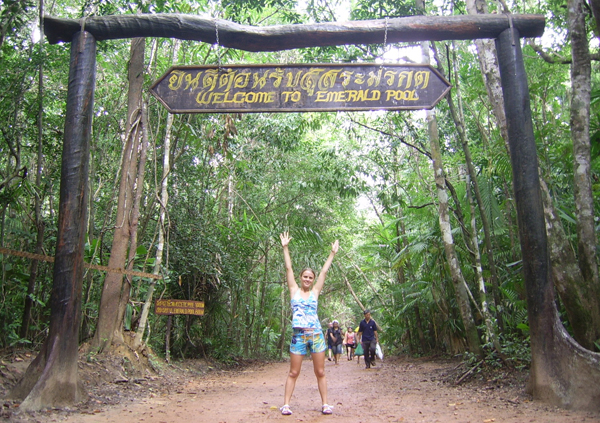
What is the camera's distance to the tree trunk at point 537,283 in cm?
453

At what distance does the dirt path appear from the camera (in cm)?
453

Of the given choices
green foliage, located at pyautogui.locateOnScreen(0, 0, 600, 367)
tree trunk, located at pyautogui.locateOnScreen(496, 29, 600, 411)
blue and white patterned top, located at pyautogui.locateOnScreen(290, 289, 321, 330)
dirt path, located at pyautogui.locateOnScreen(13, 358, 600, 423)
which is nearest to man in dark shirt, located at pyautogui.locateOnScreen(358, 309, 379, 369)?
green foliage, located at pyautogui.locateOnScreen(0, 0, 600, 367)

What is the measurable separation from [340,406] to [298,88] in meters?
3.80

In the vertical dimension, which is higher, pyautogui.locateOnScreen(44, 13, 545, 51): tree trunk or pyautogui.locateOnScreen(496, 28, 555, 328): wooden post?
pyautogui.locateOnScreen(44, 13, 545, 51): tree trunk

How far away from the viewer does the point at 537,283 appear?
4.95 meters

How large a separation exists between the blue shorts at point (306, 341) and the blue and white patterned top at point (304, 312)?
0.17 ft

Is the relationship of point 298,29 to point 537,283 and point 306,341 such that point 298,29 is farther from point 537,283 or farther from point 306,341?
point 537,283

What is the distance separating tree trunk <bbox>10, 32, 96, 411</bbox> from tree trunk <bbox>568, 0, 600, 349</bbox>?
550 centimetres

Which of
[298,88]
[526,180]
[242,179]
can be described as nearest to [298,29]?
[298,88]

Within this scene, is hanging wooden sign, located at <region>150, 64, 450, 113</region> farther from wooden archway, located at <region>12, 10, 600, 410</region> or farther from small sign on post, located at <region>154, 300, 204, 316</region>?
small sign on post, located at <region>154, 300, 204, 316</region>

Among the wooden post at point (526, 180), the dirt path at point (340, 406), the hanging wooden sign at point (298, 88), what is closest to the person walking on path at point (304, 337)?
the dirt path at point (340, 406)

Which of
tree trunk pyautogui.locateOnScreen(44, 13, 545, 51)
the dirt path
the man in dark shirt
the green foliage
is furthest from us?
the man in dark shirt

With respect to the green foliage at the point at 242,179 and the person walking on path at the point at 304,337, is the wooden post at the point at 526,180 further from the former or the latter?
the person walking on path at the point at 304,337

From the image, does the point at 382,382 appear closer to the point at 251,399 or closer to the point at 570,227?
the point at 251,399
